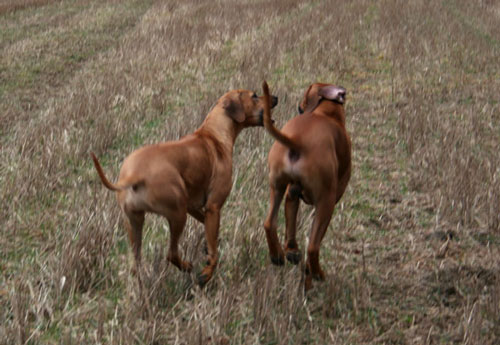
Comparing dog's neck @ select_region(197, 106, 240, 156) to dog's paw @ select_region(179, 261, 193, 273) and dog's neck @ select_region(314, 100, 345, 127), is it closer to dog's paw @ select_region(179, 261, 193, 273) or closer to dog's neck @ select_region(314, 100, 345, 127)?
dog's neck @ select_region(314, 100, 345, 127)

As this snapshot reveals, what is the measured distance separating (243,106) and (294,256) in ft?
3.78

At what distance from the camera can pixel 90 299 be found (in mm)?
3811

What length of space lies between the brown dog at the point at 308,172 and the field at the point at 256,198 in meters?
0.21

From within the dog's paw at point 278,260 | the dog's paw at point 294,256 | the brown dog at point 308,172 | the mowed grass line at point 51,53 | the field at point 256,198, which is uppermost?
the brown dog at point 308,172

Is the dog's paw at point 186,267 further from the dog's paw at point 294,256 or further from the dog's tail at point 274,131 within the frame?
the dog's tail at point 274,131

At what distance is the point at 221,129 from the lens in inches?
172

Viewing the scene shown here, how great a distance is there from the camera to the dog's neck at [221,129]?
429 centimetres

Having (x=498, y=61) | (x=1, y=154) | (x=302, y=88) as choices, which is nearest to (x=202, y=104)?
(x=302, y=88)

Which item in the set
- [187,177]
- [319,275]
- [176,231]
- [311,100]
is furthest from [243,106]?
[319,275]

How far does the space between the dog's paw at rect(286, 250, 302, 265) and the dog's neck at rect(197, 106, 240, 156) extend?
2.68ft

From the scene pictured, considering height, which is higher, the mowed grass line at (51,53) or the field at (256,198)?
Result: the field at (256,198)

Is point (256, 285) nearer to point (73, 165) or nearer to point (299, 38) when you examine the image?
point (73, 165)

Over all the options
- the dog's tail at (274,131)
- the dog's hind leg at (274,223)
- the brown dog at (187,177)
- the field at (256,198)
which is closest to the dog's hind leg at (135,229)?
the brown dog at (187,177)

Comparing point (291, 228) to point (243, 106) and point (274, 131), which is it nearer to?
point (274, 131)
